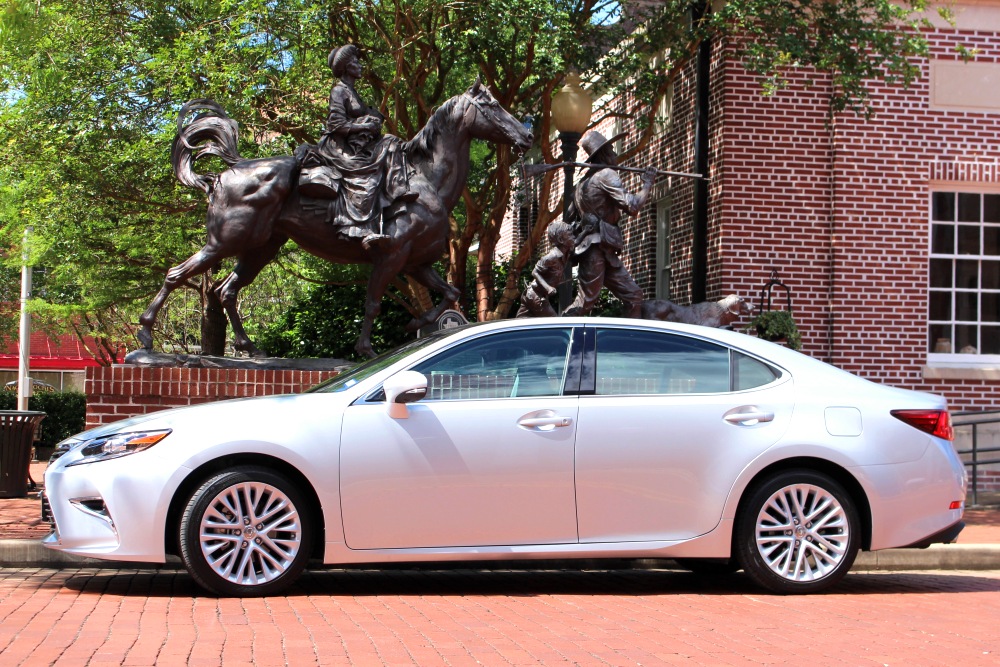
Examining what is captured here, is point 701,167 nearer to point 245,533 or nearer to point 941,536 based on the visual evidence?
point 941,536

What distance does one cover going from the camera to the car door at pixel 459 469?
6875 millimetres

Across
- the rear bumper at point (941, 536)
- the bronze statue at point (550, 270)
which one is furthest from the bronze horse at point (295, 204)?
the rear bumper at point (941, 536)

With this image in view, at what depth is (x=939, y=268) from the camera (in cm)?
1650

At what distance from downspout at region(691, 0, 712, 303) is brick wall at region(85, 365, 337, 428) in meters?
7.55

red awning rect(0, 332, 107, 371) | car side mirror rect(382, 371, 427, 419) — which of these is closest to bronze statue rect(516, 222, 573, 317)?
car side mirror rect(382, 371, 427, 419)

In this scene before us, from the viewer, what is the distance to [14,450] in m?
13.2

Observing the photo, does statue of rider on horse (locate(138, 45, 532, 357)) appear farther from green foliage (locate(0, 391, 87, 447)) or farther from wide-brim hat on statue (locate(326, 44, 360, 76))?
green foliage (locate(0, 391, 87, 447))

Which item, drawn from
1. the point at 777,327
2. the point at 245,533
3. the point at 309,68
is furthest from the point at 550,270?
the point at 245,533

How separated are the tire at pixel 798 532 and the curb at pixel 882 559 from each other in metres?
1.58

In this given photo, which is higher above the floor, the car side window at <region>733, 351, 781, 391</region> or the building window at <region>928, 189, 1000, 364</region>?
the building window at <region>928, 189, 1000, 364</region>

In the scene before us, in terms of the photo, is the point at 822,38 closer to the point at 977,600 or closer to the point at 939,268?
the point at 939,268

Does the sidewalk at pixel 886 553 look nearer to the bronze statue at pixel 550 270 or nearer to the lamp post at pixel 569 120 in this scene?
the bronze statue at pixel 550 270

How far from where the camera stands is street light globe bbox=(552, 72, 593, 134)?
1315 centimetres

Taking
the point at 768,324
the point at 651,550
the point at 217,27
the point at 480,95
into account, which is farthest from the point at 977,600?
the point at 217,27
